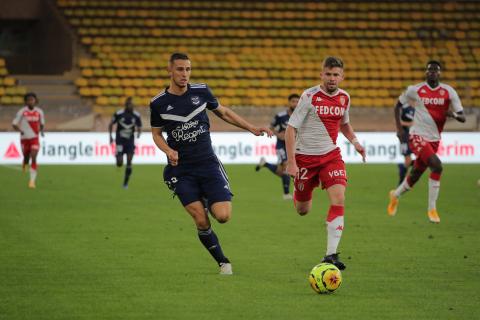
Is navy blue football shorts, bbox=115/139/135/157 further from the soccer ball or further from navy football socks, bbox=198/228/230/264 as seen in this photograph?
the soccer ball

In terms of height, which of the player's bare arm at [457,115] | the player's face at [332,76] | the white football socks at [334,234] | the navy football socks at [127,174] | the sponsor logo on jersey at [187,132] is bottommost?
the navy football socks at [127,174]

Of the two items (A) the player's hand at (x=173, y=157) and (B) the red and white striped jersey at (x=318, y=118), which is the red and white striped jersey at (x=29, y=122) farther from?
(A) the player's hand at (x=173, y=157)

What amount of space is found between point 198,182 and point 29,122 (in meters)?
14.9

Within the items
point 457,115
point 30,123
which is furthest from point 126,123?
point 457,115

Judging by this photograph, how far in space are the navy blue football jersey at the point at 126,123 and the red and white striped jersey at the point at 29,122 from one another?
1.82 m

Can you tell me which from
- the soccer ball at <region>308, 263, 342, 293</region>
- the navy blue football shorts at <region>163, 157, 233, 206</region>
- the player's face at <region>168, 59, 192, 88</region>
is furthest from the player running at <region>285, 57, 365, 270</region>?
the soccer ball at <region>308, 263, 342, 293</region>

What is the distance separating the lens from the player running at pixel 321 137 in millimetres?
10508

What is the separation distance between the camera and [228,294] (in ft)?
29.5

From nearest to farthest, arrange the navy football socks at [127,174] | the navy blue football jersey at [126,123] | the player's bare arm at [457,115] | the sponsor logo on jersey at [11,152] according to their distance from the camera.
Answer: the player's bare arm at [457,115]
the navy football socks at [127,174]
the navy blue football jersey at [126,123]
the sponsor logo on jersey at [11,152]

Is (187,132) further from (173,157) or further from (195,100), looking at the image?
(173,157)

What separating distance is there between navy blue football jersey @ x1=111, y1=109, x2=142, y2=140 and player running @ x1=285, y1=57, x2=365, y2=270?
1368 centimetres

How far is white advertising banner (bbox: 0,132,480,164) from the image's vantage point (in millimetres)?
30938

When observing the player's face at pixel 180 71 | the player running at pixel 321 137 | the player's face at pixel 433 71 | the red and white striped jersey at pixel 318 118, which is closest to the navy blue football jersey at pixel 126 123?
the player's face at pixel 433 71

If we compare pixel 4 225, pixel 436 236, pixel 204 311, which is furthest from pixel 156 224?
pixel 204 311
